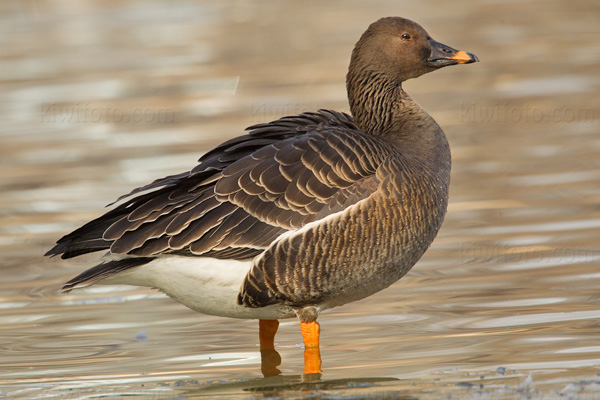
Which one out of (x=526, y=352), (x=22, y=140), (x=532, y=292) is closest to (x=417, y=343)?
(x=526, y=352)

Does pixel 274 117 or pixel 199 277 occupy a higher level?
pixel 274 117

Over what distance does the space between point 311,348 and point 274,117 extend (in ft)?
25.6

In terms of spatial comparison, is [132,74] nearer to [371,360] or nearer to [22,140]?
[22,140]

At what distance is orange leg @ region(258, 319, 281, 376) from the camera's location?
747cm

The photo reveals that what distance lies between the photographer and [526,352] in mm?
6992

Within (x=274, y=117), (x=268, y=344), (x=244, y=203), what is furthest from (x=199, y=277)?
(x=274, y=117)

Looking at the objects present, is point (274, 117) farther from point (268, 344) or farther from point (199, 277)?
point (199, 277)

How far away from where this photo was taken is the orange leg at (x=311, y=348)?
23.4 feet

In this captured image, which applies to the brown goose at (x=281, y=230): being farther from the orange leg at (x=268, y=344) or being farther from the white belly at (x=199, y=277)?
the orange leg at (x=268, y=344)

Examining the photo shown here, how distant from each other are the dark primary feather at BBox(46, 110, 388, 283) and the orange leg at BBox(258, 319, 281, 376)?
2.74 ft

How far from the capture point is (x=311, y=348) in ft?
24.3

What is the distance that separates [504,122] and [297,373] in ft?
27.0

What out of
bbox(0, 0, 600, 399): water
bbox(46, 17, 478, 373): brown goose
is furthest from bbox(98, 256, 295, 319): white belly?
bbox(0, 0, 600, 399): water

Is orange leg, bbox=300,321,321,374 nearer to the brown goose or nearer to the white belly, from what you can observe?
the brown goose
